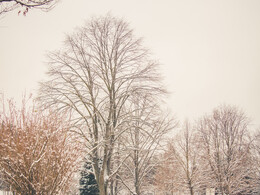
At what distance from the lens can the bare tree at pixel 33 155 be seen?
14.8ft

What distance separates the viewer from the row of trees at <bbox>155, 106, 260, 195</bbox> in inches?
689

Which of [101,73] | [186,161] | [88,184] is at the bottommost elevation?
[88,184]

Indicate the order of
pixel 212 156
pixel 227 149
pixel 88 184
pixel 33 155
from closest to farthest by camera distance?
pixel 33 155 < pixel 212 156 < pixel 88 184 < pixel 227 149

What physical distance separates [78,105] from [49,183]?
7136 millimetres

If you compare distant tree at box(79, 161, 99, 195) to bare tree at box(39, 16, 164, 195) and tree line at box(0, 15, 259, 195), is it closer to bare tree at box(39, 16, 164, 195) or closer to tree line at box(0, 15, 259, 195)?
tree line at box(0, 15, 259, 195)

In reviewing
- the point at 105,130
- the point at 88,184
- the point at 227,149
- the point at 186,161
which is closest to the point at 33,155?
the point at 105,130

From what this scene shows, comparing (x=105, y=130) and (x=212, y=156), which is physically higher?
(x=105, y=130)

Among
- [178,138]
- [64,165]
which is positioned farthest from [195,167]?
[64,165]

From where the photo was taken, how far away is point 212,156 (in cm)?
1892

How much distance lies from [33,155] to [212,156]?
1735cm

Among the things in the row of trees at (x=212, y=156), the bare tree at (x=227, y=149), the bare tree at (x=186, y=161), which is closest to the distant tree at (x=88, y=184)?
the row of trees at (x=212, y=156)

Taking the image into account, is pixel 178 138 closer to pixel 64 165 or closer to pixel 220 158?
pixel 220 158

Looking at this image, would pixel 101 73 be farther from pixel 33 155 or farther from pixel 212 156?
pixel 212 156

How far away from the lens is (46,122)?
5.04 meters
